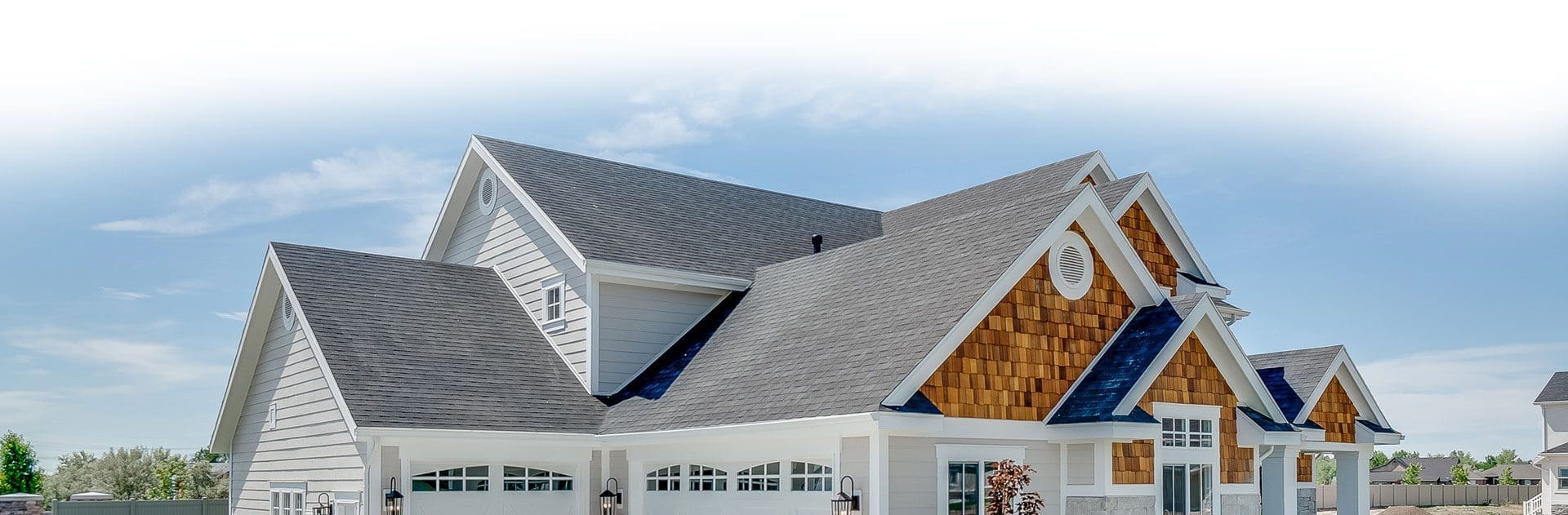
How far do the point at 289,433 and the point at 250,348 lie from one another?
7.36 feet

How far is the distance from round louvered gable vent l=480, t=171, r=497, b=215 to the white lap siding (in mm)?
4368

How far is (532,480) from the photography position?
1844 cm

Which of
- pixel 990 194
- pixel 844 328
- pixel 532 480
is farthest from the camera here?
pixel 990 194

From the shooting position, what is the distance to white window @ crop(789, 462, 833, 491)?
15.4 meters

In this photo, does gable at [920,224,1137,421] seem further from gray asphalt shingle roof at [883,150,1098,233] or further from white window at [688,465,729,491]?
gray asphalt shingle roof at [883,150,1098,233]

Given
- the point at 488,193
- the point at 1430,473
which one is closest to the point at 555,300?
the point at 488,193

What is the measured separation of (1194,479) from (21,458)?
117 feet

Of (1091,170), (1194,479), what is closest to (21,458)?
(1091,170)

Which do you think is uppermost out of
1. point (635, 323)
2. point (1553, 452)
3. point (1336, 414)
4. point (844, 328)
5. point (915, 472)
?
point (635, 323)

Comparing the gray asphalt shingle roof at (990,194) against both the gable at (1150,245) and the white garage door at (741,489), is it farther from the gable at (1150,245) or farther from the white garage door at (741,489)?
the white garage door at (741,489)

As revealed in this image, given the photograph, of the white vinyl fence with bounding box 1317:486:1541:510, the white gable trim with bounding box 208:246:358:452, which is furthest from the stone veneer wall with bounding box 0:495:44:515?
the white vinyl fence with bounding box 1317:486:1541:510

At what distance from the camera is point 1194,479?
54.5ft

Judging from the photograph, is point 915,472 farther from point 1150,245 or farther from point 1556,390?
point 1556,390

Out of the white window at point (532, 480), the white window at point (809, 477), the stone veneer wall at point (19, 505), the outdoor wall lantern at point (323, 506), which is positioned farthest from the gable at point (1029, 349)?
the stone veneer wall at point (19, 505)
